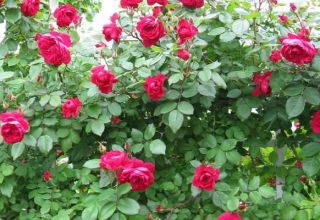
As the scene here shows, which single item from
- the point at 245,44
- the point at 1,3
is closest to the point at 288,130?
the point at 245,44

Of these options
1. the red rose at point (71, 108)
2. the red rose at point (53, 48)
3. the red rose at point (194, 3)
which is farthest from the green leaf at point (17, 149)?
the red rose at point (194, 3)

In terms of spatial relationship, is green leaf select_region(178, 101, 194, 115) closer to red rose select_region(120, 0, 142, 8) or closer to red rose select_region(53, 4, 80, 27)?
red rose select_region(120, 0, 142, 8)

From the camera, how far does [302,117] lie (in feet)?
6.22

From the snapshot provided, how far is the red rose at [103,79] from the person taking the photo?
5.44ft

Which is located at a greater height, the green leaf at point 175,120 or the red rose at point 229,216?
the green leaf at point 175,120

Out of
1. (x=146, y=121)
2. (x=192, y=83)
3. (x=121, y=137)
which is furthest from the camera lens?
(x=146, y=121)

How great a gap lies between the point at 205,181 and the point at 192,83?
35cm

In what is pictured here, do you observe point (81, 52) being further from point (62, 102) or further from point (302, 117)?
point (302, 117)

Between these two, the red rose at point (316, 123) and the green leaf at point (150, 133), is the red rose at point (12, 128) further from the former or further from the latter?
the red rose at point (316, 123)

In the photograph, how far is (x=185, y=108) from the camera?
65.4 inches

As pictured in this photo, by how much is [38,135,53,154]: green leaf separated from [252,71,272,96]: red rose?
0.70m

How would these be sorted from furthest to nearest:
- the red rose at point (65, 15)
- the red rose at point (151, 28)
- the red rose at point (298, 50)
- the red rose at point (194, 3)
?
the red rose at point (65, 15)
the red rose at point (194, 3)
the red rose at point (151, 28)
the red rose at point (298, 50)

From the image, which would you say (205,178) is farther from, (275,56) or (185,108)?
(275,56)

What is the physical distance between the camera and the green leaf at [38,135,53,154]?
171cm
